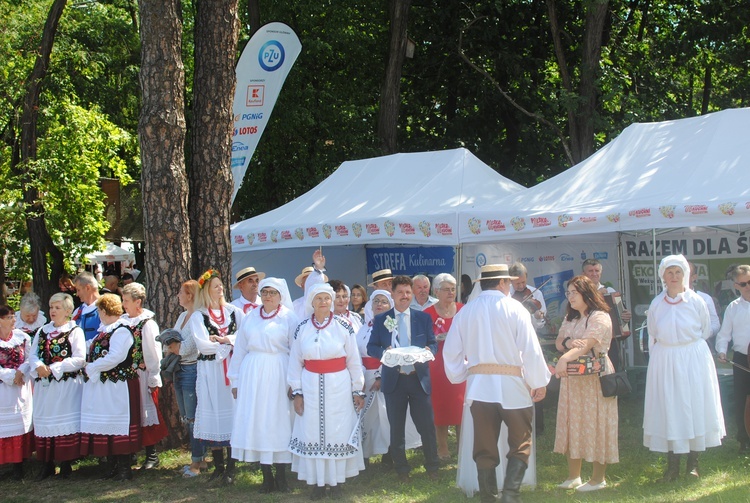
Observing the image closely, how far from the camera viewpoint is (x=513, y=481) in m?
5.49

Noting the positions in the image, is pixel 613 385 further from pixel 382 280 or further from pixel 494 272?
pixel 382 280

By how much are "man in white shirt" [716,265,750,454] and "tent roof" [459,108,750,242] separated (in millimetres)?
605

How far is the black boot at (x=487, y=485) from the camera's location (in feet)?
18.3

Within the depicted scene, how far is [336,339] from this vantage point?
6.05m

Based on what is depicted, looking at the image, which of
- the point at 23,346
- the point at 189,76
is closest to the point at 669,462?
the point at 23,346

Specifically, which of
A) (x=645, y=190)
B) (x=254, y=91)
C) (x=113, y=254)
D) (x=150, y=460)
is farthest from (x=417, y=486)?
(x=113, y=254)

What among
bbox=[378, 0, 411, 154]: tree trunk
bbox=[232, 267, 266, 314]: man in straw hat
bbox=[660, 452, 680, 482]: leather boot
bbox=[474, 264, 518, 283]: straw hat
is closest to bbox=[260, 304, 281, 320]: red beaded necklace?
bbox=[232, 267, 266, 314]: man in straw hat

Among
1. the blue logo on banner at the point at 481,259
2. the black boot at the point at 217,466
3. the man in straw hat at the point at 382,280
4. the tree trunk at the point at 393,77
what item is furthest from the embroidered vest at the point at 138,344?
the tree trunk at the point at 393,77

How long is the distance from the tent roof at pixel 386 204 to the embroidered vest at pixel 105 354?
12.7ft

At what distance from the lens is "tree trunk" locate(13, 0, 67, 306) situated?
39.0ft

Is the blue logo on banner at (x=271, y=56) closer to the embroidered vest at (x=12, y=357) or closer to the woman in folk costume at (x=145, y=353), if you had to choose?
the woman in folk costume at (x=145, y=353)

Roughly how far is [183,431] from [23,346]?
5.52ft

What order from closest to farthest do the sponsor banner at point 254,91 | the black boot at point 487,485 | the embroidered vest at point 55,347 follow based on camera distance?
1. the black boot at point 487,485
2. the embroidered vest at point 55,347
3. the sponsor banner at point 254,91

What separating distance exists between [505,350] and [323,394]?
1364 millimetres
